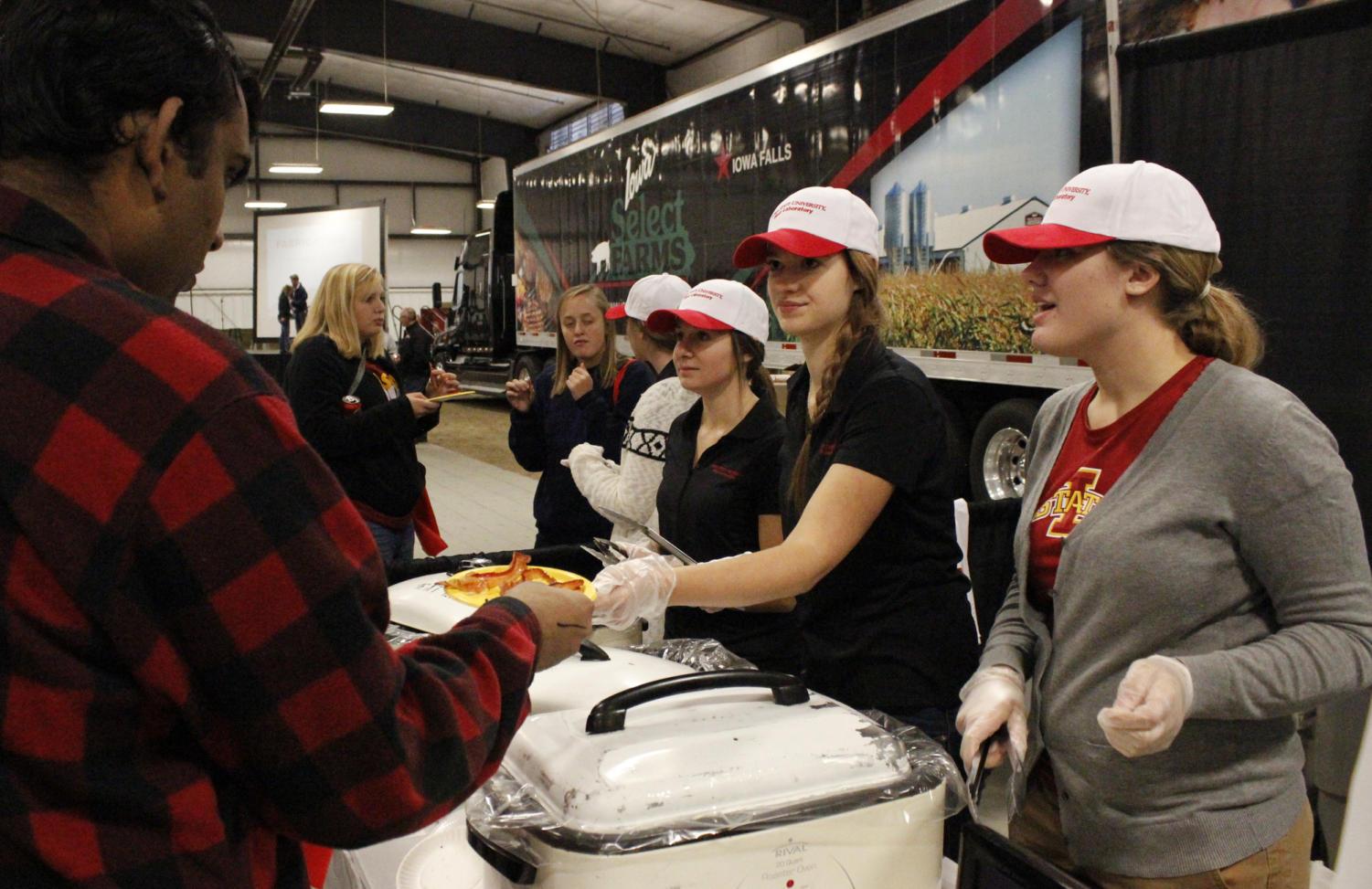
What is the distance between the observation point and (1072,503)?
1.55 metres

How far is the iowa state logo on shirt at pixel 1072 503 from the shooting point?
1.52 m

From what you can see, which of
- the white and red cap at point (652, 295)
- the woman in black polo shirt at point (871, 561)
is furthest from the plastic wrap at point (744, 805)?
the white and red cap at point (652, 295)

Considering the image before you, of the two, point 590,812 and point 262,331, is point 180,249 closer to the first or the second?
point 590,812

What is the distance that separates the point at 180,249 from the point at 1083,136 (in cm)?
525

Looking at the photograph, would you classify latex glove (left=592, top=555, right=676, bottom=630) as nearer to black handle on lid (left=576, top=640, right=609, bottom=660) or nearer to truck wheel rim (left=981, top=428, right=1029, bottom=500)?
black handle on lid (left=576, top=640, right=609, bottom=660)

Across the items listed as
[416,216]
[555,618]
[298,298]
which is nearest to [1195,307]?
[555,618]

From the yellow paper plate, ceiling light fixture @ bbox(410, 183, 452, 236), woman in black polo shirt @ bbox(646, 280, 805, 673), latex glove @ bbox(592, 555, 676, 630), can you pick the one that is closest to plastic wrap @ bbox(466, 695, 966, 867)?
latex glove @ bbox(592, 555, 676, 630)

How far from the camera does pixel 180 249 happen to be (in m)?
0.92

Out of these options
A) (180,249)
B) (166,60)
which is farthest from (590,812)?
(166,60)

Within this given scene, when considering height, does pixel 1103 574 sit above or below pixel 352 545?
below

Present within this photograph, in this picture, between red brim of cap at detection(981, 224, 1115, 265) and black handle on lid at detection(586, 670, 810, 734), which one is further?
red brim of cap at detection(981, 224, 1115, 265)

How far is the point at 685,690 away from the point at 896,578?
70 centimetres

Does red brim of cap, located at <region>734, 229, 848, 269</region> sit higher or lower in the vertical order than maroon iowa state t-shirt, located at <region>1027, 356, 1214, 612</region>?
higher

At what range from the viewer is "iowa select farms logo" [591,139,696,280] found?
31.1ft
